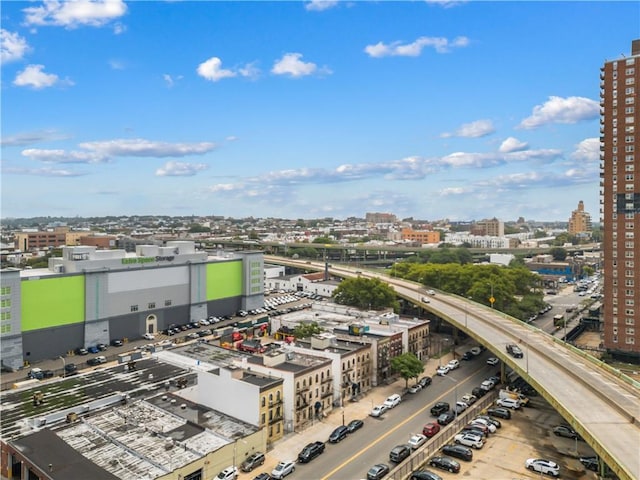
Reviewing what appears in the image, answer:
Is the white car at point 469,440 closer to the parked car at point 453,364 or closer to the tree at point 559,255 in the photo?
the parked car at point 453,364

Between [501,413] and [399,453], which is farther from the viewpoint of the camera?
[501,413]

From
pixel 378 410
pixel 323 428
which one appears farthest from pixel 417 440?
pixel 323 428

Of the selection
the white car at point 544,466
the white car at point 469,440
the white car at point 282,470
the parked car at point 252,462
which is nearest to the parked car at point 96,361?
the parked car at point 252,462

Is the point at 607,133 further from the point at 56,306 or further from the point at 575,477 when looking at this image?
the point at 56,306

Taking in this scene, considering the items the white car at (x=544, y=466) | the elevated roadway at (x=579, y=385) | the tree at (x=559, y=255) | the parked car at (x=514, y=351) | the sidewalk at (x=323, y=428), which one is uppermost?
the tree at (x=559, y=255)

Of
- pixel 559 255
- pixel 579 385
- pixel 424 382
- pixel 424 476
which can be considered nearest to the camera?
pixel 424 476

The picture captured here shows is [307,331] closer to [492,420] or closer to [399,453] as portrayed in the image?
[492,420]

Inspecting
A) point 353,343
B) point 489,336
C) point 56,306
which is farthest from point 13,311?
point 489,336
